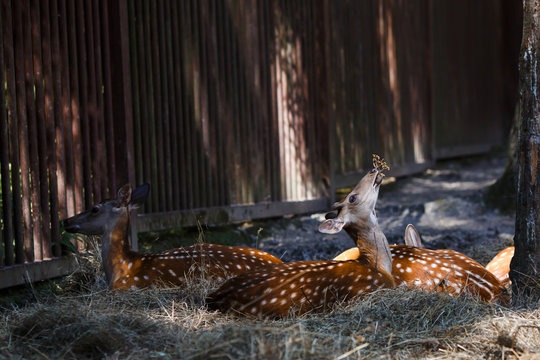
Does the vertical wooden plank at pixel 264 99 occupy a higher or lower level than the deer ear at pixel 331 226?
higher

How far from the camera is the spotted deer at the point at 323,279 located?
180 inches

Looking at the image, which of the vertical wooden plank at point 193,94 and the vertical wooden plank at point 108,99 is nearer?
the vertical wooden plank at point 108,99

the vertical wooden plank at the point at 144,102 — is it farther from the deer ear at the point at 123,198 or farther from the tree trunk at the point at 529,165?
the tree trunk at the point at 529,165

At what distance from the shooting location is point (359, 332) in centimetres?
384

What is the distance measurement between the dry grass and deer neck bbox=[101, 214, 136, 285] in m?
0.93

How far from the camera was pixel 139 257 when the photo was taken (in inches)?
227

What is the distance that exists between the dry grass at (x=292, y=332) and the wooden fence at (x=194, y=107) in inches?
65.9

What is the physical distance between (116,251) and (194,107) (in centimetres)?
246

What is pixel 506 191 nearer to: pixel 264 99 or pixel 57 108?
pixel 264 99

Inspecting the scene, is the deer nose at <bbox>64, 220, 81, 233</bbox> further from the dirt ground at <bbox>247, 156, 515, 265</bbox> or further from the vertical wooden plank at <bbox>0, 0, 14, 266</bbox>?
the dirt ground at <bbox>247, 156, 515, 265</bbox>

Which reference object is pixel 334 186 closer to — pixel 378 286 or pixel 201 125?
pixel 201 125

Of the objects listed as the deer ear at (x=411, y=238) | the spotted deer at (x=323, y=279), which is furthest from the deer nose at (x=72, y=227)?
the deer ear at (x=411, y=238)

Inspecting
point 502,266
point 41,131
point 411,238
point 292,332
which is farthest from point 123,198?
point 502,266

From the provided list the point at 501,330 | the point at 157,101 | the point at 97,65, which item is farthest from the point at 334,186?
the point at 501,330
